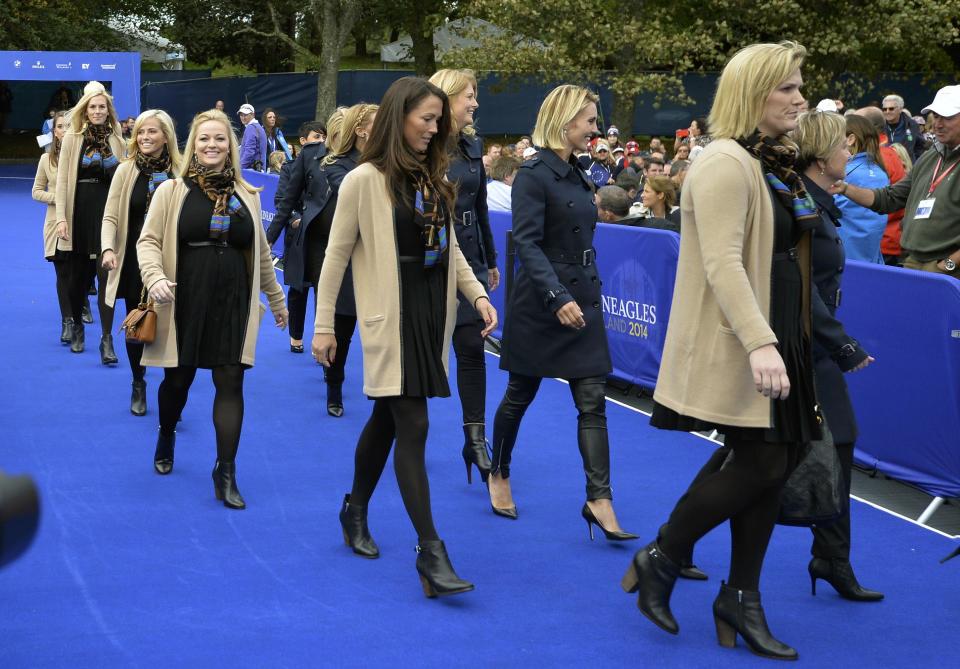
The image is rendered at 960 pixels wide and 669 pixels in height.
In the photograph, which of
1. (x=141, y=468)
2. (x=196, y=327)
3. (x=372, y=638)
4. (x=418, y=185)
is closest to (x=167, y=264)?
(x=196, y=327)

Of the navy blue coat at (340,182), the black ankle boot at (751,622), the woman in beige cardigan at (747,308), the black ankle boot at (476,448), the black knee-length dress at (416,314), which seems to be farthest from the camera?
the navy blue coat at (340,182)

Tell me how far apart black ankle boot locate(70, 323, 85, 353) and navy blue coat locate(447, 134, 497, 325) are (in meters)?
4.66

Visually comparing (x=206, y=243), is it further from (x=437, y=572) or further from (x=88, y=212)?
(x=88, y=212)

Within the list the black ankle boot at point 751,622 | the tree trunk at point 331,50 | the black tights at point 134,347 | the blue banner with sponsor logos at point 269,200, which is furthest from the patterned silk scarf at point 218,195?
the tree trunk at point 331,50

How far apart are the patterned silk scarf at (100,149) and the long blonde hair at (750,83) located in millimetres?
6312

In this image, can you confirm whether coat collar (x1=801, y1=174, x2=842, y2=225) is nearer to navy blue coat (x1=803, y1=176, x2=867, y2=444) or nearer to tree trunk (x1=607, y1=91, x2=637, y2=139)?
navy blue coat (x1=803, y1=176, x2=867, y2=444)

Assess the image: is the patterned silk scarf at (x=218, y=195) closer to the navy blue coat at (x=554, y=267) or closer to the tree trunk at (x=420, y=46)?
the navy blue coat at (x=554, y=267)

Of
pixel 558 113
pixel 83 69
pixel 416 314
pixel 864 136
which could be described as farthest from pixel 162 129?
pixel 83 69

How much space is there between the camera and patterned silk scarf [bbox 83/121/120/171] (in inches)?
377

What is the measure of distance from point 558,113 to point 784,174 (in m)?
1.75

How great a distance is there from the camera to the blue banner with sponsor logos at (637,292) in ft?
29.7

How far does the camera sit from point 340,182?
25.7 feet

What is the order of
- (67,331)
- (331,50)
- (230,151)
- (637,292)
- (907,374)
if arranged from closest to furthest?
(230,151) → (907,374) → (637,292) → (67,331) → (331,50)

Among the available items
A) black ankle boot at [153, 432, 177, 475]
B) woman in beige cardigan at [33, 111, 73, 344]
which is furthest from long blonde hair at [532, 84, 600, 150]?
woman in beige cardigan at [33, 111, 73, 344]
